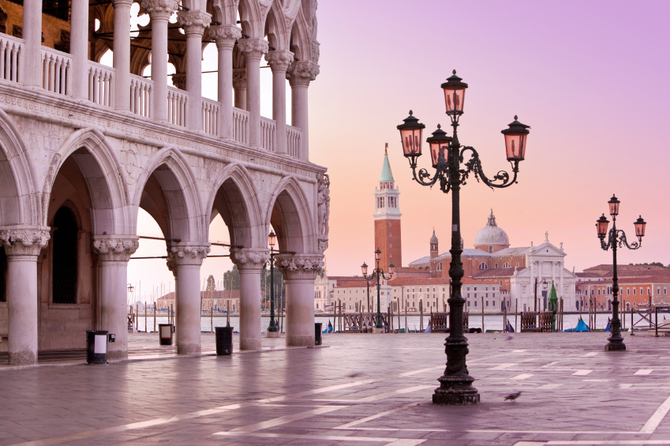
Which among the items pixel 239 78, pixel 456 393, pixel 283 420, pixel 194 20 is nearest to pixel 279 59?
pixel 239 78

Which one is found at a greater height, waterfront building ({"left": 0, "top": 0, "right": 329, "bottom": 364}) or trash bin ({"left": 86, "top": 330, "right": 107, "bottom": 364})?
waterfront building ({"left": 0, "top": 0, "right": 329, "bottom": 364})

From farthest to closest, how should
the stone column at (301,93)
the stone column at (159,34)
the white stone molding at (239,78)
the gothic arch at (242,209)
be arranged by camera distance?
the white stone molding at (239,78)
the stone column at (301,93)
the gothic arch at (242,209)
the stone column at (159,34)

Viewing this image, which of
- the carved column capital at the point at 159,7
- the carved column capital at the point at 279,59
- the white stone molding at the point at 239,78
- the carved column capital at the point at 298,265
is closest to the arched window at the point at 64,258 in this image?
the carved column capital at the point at 159,7

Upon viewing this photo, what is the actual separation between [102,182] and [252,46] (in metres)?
6.98

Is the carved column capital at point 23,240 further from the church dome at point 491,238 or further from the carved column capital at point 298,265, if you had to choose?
the church dome at point 491,238

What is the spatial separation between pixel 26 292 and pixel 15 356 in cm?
117

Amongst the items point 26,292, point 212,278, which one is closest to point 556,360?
point 26,292

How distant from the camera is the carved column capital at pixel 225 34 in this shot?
24.1 m

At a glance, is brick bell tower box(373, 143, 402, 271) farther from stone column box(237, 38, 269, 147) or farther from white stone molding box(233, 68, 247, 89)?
stone column box(237, 38, 269, 147)

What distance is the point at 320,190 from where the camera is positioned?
92.5 feet

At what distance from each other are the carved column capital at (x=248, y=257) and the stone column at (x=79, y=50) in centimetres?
690

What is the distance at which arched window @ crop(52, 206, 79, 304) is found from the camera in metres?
23.6

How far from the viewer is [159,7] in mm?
21844

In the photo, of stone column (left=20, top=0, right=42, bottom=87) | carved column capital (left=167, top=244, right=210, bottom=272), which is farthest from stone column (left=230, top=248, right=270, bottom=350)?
stone column (left=20, top=0, right=42, bottom=87)
